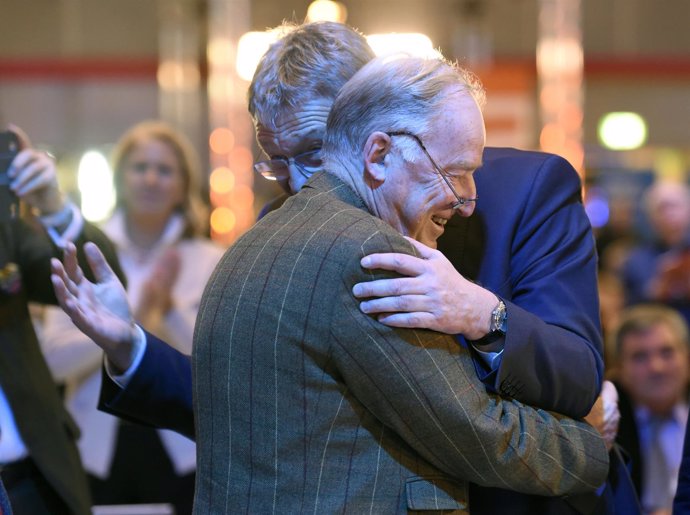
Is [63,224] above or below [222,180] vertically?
above

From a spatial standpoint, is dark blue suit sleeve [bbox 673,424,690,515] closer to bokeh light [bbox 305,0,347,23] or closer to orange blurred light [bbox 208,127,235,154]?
orange blurred light [bbox 208,127,235,154]

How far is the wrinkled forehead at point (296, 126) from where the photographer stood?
190 centimetres

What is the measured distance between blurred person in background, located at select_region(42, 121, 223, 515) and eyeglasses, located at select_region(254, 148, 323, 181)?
154 cm

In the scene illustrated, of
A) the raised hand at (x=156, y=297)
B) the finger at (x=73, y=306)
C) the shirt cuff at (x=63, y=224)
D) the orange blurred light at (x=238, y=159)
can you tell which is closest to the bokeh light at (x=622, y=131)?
the orange blurred light at (x=238, y=159)

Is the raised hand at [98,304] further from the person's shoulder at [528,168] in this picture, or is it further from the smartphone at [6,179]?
the person's shoulder at [528,168]

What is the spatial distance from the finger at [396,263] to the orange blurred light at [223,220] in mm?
7186

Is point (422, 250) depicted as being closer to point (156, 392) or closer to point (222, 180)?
point (156, 392)

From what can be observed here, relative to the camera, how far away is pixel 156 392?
1.99 meters

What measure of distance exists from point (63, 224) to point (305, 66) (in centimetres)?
78

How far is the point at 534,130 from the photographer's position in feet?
36.6

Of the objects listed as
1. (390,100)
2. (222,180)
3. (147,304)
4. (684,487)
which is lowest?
(222,180)

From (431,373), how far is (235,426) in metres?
0.29

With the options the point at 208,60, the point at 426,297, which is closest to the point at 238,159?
the point at 208,60

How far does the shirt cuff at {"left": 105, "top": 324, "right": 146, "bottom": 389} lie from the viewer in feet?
6.50
